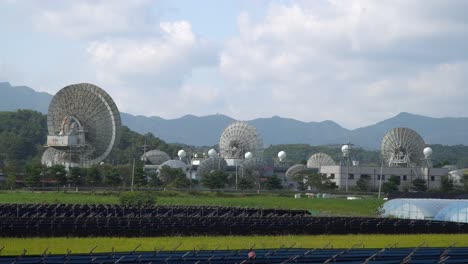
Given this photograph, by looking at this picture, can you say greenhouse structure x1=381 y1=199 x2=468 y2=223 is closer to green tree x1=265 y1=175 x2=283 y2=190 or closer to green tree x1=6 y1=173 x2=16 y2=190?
green tree x1=265 y1=175 x2=283 y2=190

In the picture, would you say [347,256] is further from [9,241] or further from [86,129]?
[86,129]

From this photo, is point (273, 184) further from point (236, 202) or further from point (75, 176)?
point (236, 202)

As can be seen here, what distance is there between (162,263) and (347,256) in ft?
23.0

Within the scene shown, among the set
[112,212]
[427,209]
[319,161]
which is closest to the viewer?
[112,212]

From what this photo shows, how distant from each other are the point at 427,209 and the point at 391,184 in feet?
222

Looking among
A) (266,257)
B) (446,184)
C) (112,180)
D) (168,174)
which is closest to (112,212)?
(266,257)

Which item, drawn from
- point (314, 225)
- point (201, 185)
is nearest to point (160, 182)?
point (201, 185)

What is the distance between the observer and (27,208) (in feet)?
193

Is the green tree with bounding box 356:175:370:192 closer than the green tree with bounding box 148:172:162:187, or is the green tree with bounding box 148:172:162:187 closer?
the green tree with bounding box 148:172:162:187

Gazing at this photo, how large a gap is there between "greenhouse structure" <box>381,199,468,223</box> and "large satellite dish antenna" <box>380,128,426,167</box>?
72639mm

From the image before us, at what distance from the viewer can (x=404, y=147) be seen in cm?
15238

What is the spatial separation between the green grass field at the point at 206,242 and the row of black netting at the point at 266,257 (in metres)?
5.92

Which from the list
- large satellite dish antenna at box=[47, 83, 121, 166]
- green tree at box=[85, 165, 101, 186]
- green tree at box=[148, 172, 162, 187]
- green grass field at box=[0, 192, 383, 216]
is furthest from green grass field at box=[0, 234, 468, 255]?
green tree at box=[148, 172, 162, 187]

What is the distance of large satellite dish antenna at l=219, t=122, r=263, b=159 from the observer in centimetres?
17075
